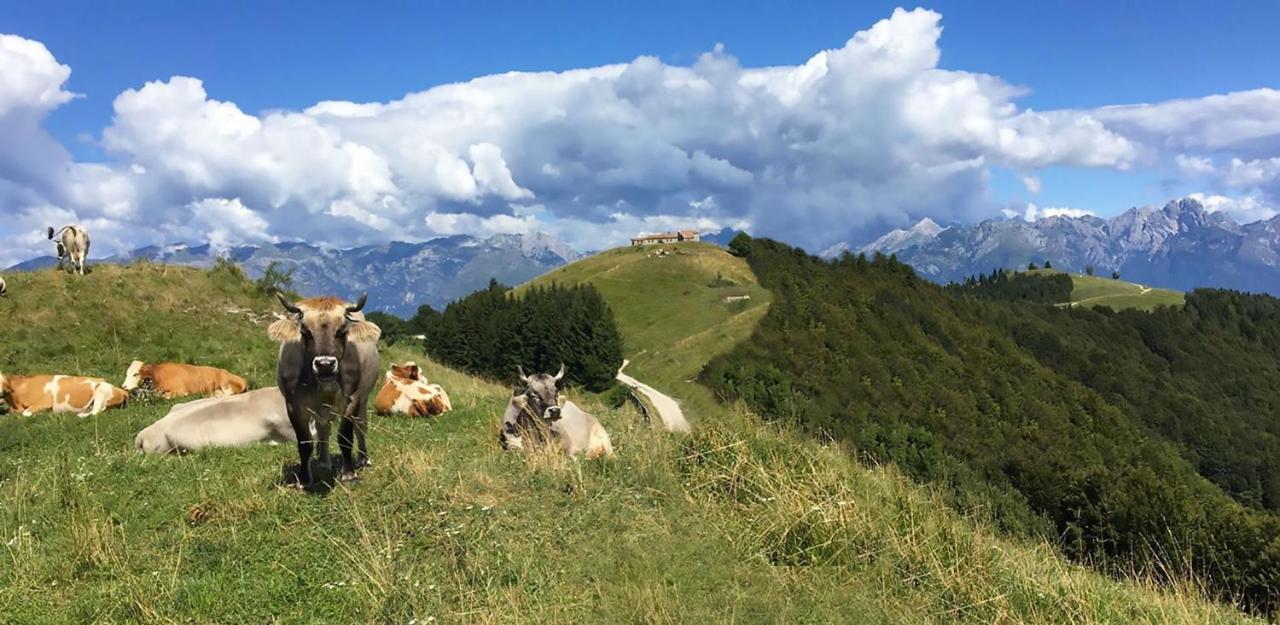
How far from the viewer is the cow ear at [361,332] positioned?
27.7 feet

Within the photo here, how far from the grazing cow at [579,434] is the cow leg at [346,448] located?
354 centimetres

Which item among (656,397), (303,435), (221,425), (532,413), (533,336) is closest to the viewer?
(303,435)

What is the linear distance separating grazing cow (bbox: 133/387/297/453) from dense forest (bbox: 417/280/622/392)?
232ft

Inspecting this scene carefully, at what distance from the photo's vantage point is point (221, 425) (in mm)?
11719

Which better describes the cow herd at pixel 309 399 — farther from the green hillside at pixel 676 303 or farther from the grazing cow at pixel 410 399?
the green hillside at pixel 676 303

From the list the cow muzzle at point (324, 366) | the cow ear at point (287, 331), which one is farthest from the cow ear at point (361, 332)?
the cow muzzle at point (324, 366)

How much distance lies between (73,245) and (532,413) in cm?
2034

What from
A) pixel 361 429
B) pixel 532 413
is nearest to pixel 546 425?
pixel 532 413

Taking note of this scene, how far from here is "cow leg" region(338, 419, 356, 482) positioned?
854 centimetres

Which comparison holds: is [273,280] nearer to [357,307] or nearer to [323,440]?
[323,440]

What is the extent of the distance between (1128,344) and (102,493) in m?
223

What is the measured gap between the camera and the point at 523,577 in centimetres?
640

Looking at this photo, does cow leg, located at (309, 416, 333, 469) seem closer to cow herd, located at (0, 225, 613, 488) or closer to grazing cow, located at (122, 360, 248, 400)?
cow herd, located at (0, 225, 613, 488)

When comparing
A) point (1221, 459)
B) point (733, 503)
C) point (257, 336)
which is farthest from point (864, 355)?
point (733, 503)
